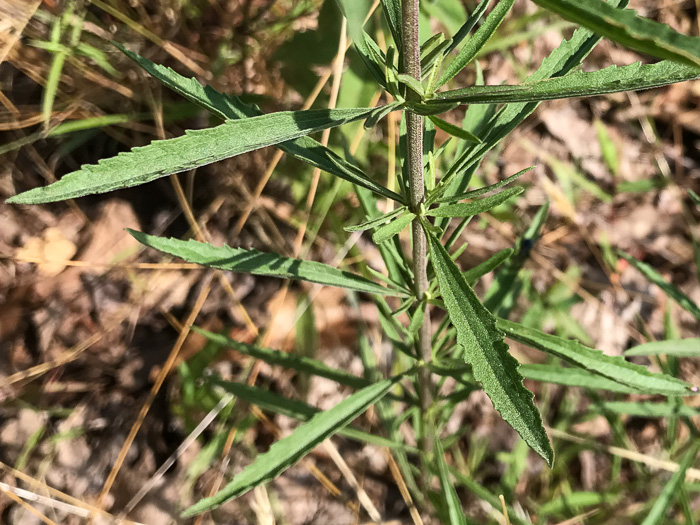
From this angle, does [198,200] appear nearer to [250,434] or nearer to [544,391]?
[250,434]

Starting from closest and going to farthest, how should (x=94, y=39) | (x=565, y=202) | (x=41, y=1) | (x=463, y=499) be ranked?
(x=41, y=1), (x=94, y=39), (x=463, y=499), (x=565, y=202)

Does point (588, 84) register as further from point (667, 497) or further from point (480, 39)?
point (667, 497)

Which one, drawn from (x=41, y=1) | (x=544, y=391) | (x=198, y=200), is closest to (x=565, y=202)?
(x=544, y=391)

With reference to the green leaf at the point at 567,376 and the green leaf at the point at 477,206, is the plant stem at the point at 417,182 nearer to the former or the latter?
the green leaf at the point at 477,206

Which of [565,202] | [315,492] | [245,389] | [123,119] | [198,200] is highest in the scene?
[565,202]

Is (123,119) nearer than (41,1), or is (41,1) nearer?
(41,1)

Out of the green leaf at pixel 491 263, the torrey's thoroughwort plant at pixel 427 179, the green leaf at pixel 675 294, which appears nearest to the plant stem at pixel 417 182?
the torrey's thoroughwort plant at pixel 427 179

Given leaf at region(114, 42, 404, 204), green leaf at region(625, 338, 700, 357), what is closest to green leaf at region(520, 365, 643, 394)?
green leaf at region(625, 338, 700, 357)
